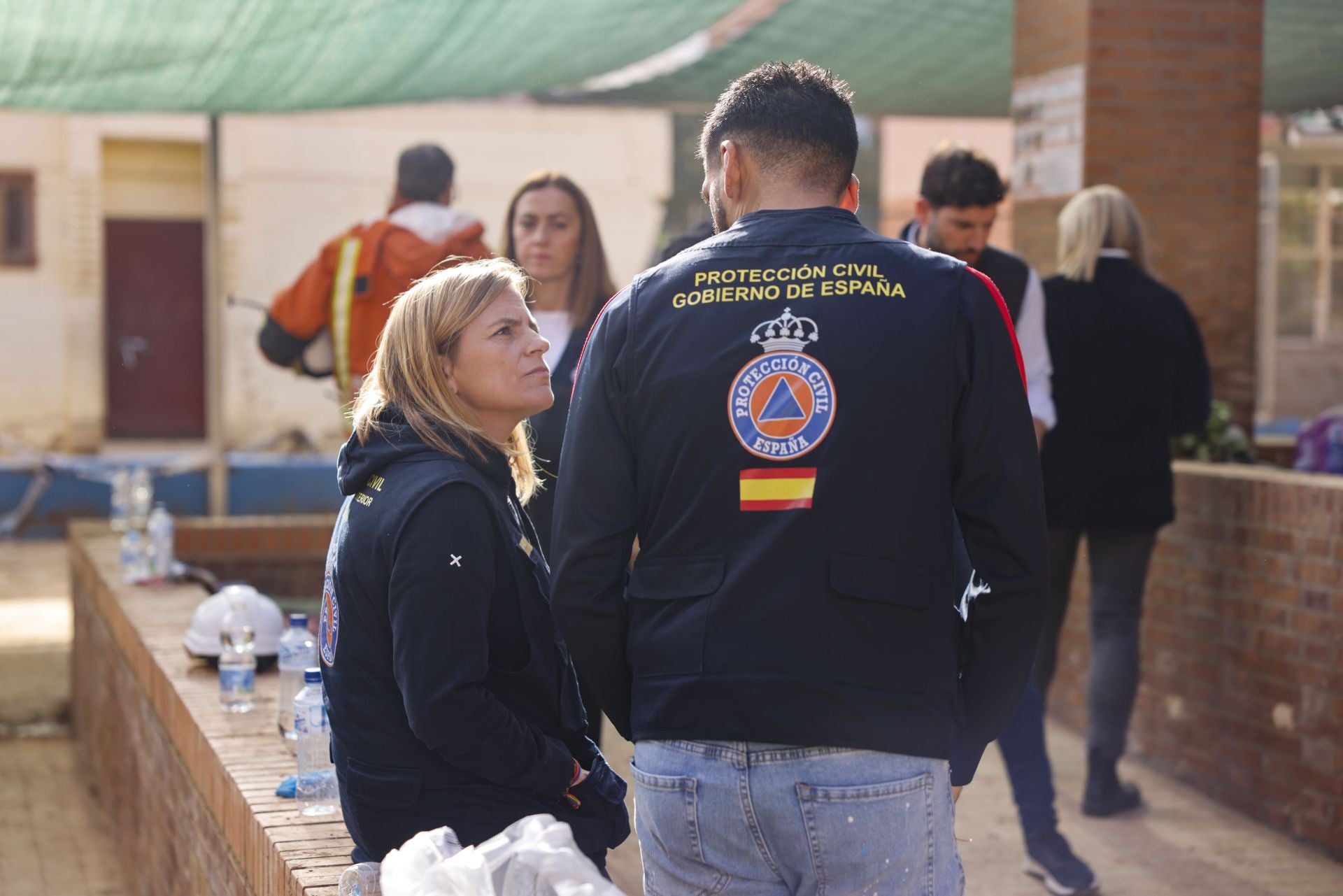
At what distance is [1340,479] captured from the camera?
16.1 feet

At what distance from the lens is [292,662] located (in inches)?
145

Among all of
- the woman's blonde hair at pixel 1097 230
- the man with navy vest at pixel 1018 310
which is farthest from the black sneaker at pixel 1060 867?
the woman's blonde hair at pixel 1097 230

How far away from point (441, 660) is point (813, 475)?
62cm

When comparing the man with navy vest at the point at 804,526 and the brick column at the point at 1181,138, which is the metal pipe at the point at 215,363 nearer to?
the brick column at the point at 1181,138

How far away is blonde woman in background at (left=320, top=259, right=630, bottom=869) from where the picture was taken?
2283 millimetres

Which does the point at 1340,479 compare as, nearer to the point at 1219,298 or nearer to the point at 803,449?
the point at 1219,298

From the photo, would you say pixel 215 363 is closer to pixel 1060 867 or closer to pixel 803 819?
pixel 1060 867

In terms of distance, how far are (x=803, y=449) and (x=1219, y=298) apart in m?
4.99

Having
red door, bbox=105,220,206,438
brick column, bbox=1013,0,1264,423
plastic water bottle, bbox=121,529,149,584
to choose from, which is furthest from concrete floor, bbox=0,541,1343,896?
red door, bbox=105,220,206,438

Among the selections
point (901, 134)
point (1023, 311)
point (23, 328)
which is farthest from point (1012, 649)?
point (901, 134)

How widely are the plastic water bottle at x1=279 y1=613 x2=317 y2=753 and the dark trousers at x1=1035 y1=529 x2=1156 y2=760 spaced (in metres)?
2.35

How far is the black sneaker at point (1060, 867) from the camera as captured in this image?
14.4ft

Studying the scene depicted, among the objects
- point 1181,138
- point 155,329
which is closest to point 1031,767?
point 1181,138

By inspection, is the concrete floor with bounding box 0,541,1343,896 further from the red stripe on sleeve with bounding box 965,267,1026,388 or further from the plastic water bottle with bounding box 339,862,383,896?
the red stripe on sleeve with bounding box 965,267,1026,388
